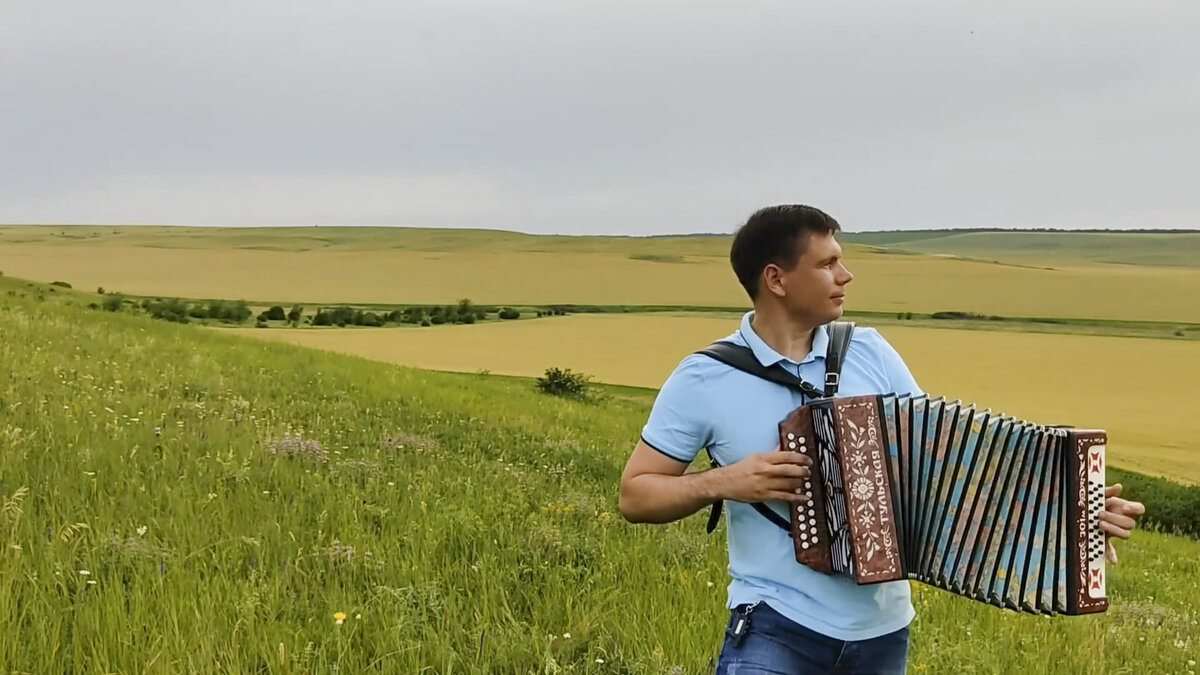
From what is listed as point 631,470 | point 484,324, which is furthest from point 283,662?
point 484,324

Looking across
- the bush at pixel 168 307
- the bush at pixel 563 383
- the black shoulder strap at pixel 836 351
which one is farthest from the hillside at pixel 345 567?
the bush at pixel 168 307

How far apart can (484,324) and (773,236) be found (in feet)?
149

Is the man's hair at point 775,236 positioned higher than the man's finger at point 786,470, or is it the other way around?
the man's hair at point 775,236

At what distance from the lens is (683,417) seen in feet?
9.59

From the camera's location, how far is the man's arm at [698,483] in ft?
8.85

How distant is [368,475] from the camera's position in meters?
7.02

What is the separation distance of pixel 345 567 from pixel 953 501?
3274 millimetres

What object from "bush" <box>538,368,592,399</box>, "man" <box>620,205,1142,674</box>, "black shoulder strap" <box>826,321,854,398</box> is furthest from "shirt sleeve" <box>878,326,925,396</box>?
"bush" <box>538,368,592,399</box>

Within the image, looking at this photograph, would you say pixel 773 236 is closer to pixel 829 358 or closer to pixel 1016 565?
pixel 829 358

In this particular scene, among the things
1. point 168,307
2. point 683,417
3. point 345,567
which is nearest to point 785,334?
point 683,417

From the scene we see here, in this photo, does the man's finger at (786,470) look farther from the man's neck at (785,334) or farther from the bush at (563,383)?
the bush at (563,383)

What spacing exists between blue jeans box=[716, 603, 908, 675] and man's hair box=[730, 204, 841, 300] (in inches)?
42.0

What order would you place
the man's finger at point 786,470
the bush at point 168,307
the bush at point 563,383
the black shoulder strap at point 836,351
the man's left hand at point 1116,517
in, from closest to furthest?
the man's finger at point 786,470 → the man's left hand at point 1116,517 → the black shoulder strap at point 836,351 → the bush at point 563,383 → the bush at point 168,307

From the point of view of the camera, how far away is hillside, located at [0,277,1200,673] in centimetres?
399
